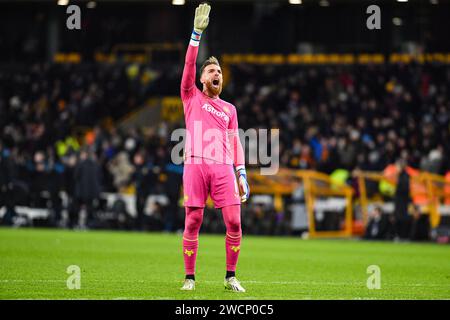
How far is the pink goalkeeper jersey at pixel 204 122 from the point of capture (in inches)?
426

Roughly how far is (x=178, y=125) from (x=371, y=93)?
648cm

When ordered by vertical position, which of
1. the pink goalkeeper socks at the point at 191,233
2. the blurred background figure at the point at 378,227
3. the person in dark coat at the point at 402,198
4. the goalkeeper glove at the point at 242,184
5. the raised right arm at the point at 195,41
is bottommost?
the blurred background figure at the point at 378,227

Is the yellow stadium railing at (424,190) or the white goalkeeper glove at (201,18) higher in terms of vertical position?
the white goalkeeper glove at (201,18)

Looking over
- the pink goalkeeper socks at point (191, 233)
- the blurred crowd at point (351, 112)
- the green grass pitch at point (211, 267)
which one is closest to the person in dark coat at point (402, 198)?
the green grass pitch at point (211, 267)

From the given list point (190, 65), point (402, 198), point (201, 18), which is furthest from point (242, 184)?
point (402, 198)

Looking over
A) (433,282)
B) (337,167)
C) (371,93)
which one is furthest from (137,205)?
(433,282)

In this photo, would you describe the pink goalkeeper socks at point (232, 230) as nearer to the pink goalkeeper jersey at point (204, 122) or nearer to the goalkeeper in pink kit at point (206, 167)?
the goalkeeper in pink kit at point (206, 167)

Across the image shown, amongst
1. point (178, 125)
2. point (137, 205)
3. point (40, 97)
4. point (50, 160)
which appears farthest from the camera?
point (40, 97)

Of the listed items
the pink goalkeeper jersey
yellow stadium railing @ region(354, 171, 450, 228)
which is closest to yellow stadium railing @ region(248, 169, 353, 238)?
yellow stadium railing @ region(354, 171, 450, 228)

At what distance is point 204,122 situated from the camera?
10.9 meters

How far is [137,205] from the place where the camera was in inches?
1096

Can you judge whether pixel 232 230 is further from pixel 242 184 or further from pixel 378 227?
pixel 378 227

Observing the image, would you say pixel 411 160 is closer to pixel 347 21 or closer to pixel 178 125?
pixel 178 125

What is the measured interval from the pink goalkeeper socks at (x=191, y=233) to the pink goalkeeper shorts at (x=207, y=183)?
0.24ft
